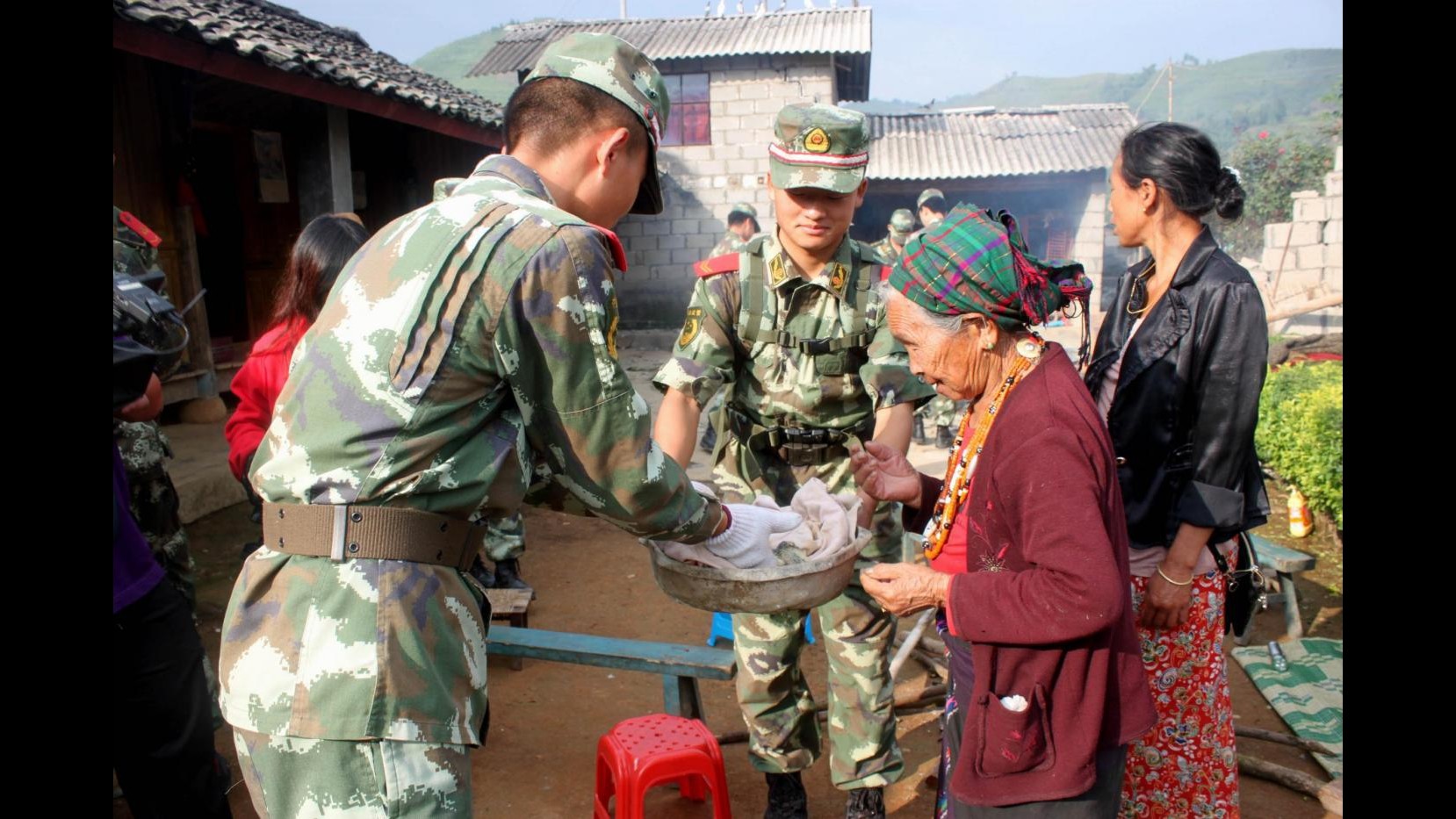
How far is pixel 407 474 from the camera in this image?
1696mm

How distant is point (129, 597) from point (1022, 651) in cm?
223

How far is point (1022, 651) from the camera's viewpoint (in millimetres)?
1896

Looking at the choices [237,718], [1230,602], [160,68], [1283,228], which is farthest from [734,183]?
[237,718]

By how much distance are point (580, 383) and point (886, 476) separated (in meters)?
1.16

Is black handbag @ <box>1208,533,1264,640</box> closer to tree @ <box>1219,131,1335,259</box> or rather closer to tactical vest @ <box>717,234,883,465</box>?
tactical vest @ <box>717,234,883,465</box>

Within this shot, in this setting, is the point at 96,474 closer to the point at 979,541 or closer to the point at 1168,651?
the point at 979,541

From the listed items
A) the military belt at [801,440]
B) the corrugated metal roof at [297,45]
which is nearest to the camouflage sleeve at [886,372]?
the military belt at [801,440]

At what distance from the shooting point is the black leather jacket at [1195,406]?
2.57 m

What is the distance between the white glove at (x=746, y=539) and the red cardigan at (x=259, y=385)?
6.21 ft

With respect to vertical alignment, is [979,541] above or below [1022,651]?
above

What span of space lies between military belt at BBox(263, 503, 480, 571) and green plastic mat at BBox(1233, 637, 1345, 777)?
3.58 meters

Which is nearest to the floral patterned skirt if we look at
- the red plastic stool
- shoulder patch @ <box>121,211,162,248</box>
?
the red plastic stool

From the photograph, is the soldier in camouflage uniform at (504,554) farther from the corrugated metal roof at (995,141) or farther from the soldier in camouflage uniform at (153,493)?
the corrugated metal roof at (995,141)
